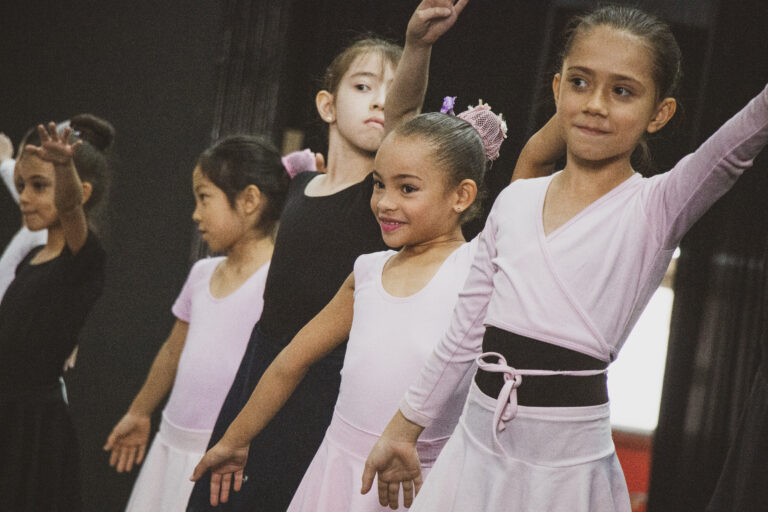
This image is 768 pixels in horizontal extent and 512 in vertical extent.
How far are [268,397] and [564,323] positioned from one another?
0.61 metres

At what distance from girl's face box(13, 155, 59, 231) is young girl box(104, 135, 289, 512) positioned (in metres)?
0.56

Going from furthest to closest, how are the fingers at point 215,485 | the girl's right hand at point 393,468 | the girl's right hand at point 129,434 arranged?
1. the girl's right hand at point 129,434
2. the fingers at point 215,485
3. the girl's right hand at point 393,468

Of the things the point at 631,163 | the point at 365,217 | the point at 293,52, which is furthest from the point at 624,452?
the point at 631,163

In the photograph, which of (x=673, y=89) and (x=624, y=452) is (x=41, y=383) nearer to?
(x=673, y=89)

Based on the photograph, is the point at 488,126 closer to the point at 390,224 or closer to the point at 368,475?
the point at 390,224

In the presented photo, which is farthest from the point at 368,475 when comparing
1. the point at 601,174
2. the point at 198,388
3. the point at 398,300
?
the point at 198,388

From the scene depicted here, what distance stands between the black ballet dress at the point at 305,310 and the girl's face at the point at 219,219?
1.53 ft

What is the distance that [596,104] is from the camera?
1.21m

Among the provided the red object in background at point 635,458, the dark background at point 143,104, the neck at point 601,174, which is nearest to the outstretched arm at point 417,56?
the neck at point 601,174

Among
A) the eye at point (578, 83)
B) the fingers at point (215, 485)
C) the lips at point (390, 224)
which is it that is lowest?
the fingers at point (215, 485)

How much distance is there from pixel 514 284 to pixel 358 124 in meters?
0.69

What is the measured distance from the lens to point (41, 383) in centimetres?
262

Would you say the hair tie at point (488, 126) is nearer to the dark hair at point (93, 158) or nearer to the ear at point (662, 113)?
the ear at point (662, 113)

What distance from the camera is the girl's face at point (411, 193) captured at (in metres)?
1.50
